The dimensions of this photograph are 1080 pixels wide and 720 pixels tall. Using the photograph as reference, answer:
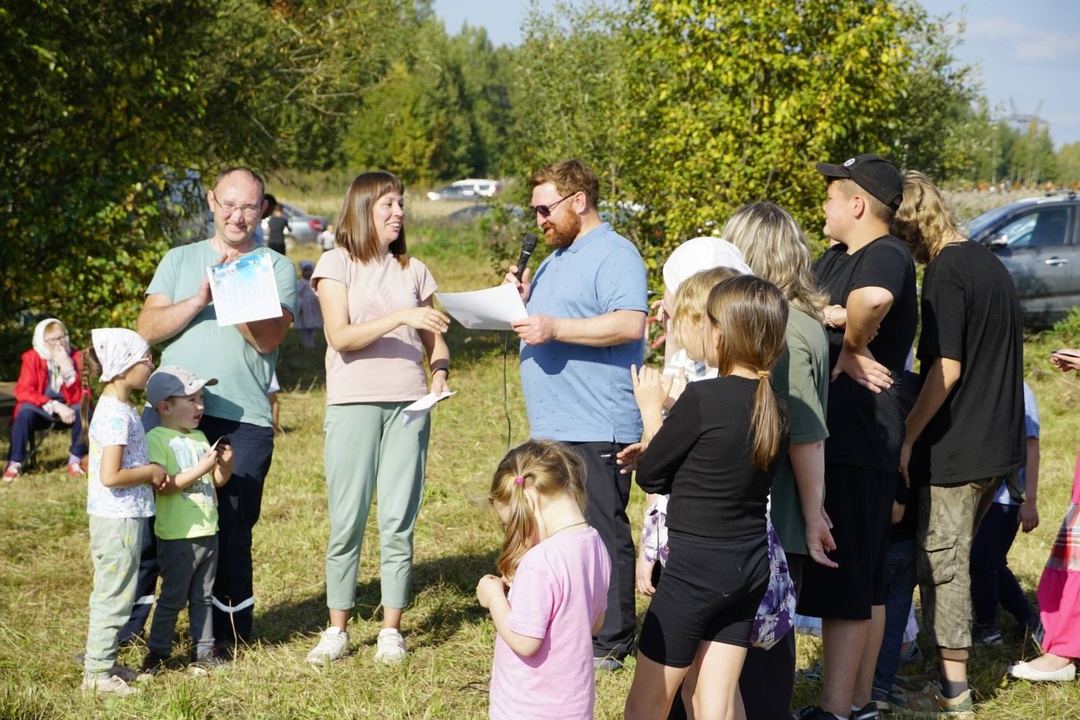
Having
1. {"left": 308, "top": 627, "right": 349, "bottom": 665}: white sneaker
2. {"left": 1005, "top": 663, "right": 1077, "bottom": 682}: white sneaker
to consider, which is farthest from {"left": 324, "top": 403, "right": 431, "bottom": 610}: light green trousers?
{"left": 1005, "top": 663, "right": 1077, "bottom": 682}: white sneaker

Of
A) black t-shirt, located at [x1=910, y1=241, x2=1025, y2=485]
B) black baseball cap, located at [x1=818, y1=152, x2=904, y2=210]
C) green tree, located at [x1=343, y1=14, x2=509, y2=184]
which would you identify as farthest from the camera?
green tree, located at [x1=343, y1=14, x2=509, y2=184]

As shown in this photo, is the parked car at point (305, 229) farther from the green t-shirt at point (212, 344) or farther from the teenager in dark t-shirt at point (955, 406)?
the teenager in dark t-shirt at point (955, 406)

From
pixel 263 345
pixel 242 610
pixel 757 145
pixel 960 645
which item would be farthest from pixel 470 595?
pixel 757 145

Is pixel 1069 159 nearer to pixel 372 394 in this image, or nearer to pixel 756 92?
pixel 756 92

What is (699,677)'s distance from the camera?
3.20 meters

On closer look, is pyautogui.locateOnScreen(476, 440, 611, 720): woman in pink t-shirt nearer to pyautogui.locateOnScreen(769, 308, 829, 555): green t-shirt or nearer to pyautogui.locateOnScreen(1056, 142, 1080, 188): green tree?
pyautogui.locateOnScreen(769, 308, 829, 555): green t-shirt

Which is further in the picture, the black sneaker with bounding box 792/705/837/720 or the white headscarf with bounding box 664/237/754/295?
the black sneaker with bounding box 792/705/837/720

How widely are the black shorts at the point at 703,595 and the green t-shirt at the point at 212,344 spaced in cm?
216

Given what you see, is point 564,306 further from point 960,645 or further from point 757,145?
point 757,145

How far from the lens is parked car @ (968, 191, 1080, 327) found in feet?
43.1

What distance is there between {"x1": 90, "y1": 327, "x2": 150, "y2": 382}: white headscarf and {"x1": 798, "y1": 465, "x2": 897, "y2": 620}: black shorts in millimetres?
2618

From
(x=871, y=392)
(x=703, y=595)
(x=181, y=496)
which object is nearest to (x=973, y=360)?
(x=871, y=392)

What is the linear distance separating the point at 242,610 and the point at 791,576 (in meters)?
2.47

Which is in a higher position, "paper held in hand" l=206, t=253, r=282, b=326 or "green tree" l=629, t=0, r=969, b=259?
"green tree" l=629, t=0, r=969, b=259
